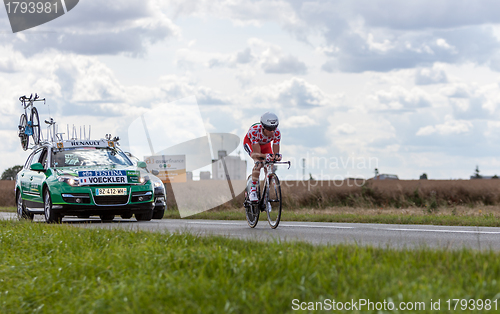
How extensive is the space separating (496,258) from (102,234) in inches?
207

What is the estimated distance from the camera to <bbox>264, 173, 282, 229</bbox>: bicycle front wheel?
10.7 m

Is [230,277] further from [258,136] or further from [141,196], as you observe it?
[141,196]

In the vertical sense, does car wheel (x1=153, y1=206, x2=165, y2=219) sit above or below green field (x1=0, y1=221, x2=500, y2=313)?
above

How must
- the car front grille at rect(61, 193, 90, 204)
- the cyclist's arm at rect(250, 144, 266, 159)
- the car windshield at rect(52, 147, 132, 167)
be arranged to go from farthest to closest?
the car windshield at rect(52, 147, 132, 167) → the car front grille at rect(61, 193, 90, 204) → the cyclist's arm at rect(250, 144, 266, 159)

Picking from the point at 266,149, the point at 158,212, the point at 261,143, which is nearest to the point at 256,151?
the point at 261,143

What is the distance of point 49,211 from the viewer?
13.2m

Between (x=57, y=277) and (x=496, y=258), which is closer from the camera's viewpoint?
(x=496, y=258)

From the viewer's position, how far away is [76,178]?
13.0 metres

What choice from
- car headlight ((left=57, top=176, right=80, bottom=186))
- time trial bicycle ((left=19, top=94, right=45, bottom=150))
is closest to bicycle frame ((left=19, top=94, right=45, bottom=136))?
time trial bicycle ((left=19, top=94, right=45, bottom=150))

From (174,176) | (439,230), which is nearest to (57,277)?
(439,230)

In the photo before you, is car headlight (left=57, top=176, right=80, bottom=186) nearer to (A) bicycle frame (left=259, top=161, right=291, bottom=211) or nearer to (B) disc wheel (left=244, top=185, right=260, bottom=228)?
(B) disc wheel (left=244, top=185, right=260, bottom=228)

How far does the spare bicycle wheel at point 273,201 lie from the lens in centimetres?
1075

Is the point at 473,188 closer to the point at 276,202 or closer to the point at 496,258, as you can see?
the point at 276,202

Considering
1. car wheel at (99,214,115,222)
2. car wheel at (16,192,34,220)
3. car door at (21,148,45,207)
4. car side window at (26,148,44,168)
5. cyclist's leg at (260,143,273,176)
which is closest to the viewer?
cyclist's leg at (260,143,273,176)
